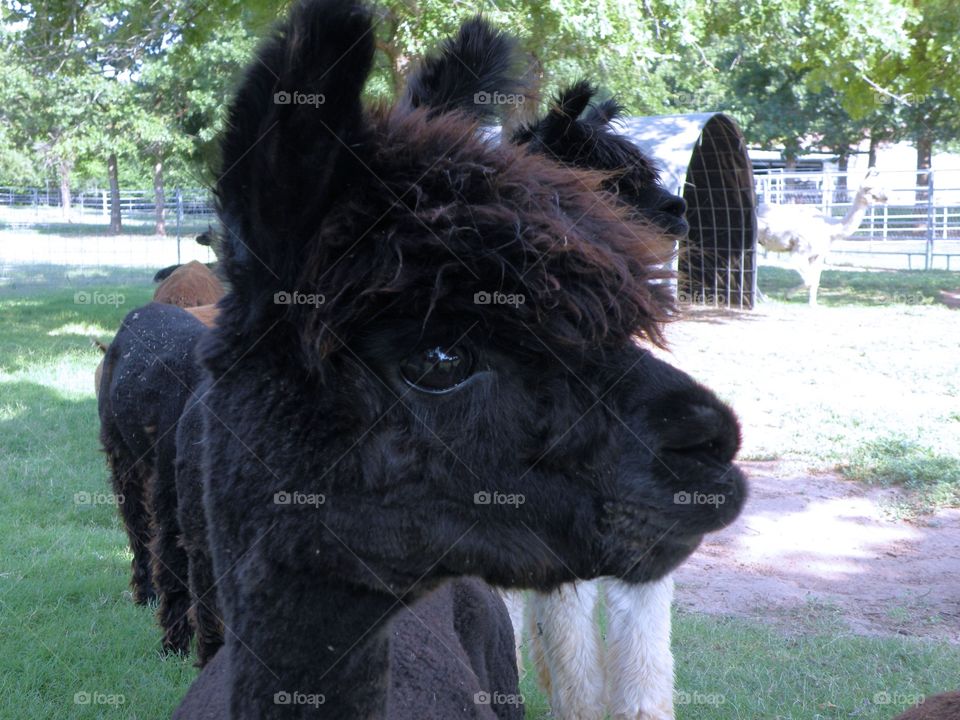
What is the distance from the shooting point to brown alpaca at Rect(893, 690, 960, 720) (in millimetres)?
2432

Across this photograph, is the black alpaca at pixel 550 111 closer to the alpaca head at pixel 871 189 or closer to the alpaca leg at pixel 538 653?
the alpaca leg at pixel 538 653

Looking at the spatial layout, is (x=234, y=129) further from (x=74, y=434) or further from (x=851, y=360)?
(x=851, y=360)

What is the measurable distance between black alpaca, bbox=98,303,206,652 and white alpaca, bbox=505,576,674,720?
158 cm

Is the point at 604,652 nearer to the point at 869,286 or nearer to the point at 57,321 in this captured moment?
the point at 57,321

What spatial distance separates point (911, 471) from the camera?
775cm

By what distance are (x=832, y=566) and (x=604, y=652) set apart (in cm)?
266

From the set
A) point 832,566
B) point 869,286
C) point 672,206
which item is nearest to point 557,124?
point 672,206

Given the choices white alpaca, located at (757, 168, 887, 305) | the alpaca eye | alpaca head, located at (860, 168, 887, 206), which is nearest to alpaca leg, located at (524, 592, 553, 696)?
the alpaca eye

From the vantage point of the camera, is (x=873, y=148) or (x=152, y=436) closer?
(x=152, y=436)

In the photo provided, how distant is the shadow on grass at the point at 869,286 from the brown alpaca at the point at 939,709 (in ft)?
57.5

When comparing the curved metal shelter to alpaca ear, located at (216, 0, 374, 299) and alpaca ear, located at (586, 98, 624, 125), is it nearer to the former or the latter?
alpaca ear, located at (586, 98, 624, 125)

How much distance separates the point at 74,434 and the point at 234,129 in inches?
321

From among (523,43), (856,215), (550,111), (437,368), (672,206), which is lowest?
(856,215)

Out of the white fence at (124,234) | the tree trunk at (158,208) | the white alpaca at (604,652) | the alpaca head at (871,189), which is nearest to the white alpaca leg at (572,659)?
the white alpaca at (604,652)
